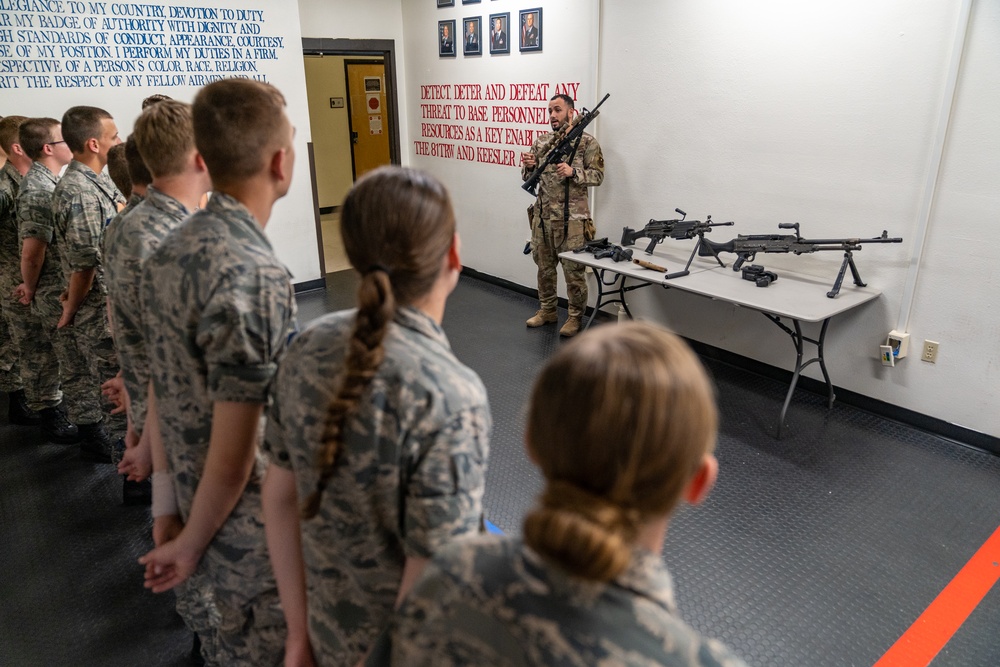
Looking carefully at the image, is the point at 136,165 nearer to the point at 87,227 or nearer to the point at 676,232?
the point at 87,227

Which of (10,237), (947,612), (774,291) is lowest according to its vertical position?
(947,612)

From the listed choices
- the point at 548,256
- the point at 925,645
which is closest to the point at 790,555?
the point at 925,645

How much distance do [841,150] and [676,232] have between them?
954 millimetres

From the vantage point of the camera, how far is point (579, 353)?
0.60 m

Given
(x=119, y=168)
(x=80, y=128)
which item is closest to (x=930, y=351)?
(x=119, y=168)

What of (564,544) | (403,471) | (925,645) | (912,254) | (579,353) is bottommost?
(925,645)

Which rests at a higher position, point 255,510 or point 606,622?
point 606,622

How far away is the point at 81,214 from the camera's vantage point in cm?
257

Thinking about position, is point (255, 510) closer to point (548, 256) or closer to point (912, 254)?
point (912, 254)

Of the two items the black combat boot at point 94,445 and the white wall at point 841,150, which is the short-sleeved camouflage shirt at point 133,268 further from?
the white wall at point 841,150

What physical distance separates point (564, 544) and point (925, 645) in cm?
→ 211

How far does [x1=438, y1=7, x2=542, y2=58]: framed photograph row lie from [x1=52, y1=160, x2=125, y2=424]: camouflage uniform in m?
3.20

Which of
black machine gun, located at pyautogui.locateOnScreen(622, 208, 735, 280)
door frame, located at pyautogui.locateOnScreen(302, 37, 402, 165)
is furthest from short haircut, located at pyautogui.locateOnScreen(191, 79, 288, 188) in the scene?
door frame, located at pyautogui.locateOnScreen(302, 37, 402, 165)

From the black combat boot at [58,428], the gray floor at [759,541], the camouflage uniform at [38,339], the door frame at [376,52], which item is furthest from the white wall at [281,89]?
the gray floor at [759,541]
